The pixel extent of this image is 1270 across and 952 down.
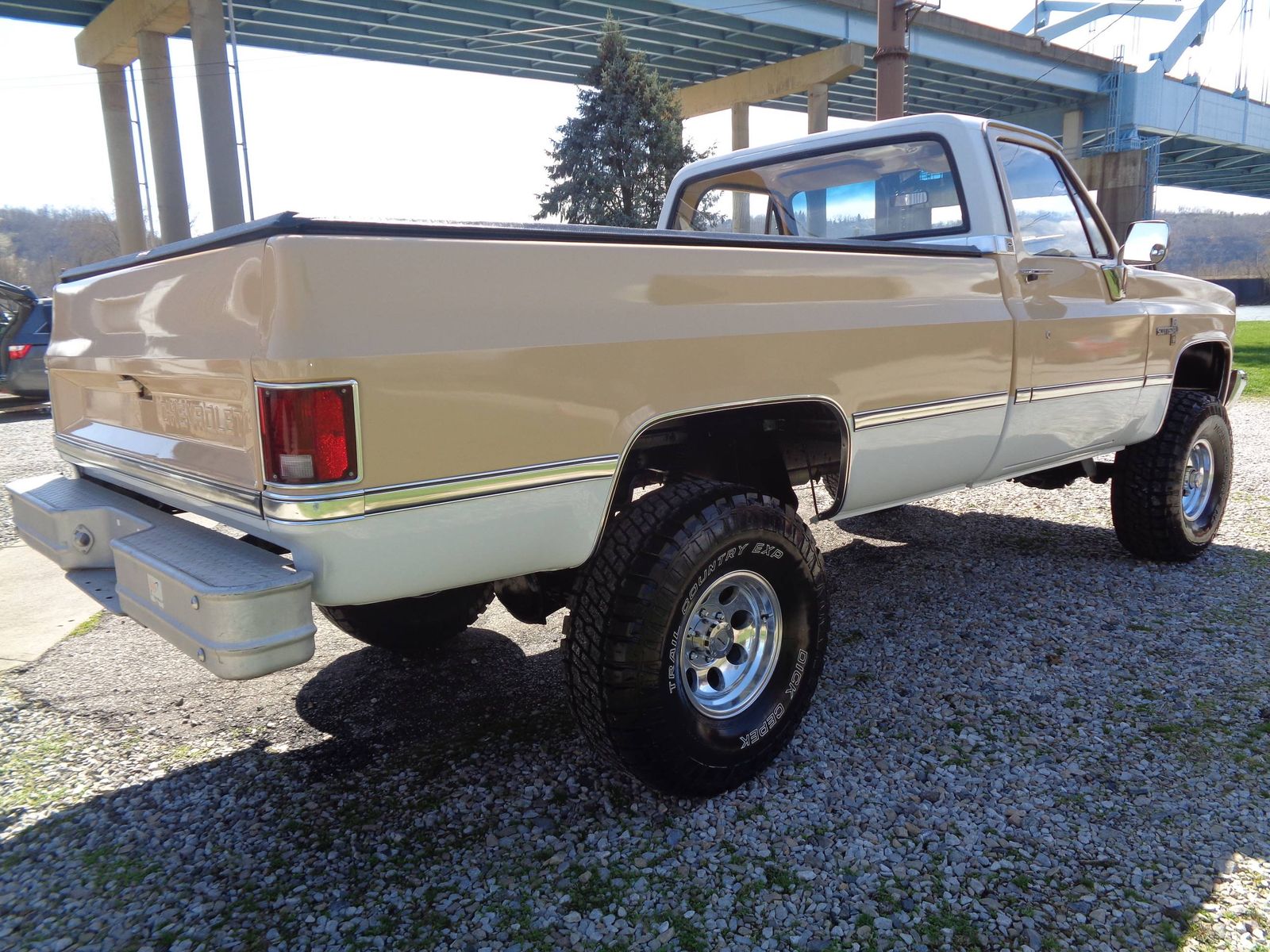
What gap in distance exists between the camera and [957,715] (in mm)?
3123

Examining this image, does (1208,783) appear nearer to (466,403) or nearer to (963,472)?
Result: (963,472)

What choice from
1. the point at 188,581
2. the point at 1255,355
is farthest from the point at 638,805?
the point at 1255,355

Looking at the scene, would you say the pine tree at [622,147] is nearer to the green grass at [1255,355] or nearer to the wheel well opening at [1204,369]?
the green grass at [1255,355]

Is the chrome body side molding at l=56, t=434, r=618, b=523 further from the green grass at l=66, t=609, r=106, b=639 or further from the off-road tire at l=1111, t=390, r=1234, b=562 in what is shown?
the off-road tire at l=1111, t=390, r=1234, b=562

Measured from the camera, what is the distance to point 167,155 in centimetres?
2344

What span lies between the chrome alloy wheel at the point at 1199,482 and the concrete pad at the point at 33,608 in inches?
213

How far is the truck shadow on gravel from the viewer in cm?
212

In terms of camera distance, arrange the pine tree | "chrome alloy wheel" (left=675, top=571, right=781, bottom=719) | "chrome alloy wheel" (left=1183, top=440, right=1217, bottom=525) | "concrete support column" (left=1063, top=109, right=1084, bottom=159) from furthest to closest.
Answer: "concrete support column" (left=1063, top=109, right=1084, bottom=159), the pine tree, "chrome alloy wheel" (left=1183, top=440, right=1217, bottom=525), "chrome alloy wheel" (left=675, top=571, right=781, bottom=719)

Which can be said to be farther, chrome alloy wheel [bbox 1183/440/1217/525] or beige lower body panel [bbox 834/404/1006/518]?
chrome alloy wheel [bbox 1183/440/1217/525]

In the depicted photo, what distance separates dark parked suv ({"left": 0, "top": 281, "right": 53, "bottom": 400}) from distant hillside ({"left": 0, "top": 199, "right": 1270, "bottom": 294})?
28.5m

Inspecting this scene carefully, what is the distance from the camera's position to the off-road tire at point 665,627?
2342 millimetres

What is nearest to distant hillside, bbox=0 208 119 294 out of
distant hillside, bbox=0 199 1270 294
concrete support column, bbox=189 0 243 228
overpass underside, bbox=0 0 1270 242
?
distant hillside, bbox=0 199 1270 294

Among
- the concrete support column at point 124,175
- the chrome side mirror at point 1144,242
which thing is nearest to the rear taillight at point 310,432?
the chrome side mirror at point 1144,242

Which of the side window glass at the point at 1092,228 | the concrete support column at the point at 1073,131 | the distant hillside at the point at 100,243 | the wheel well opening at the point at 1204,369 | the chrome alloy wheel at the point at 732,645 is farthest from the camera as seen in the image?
the distant hillside at the point at 100,243
